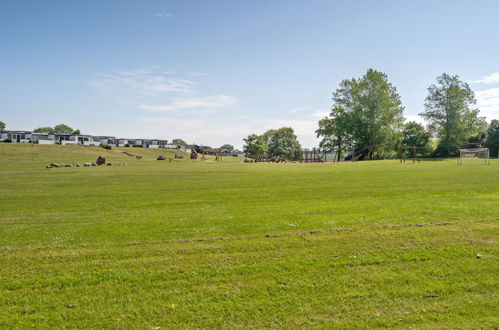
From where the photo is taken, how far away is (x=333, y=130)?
85.7 metres

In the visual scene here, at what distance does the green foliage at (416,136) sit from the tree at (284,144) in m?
44.9

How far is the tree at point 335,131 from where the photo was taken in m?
78.5

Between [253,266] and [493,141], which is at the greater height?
[493,141]

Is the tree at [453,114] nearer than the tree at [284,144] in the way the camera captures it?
Yes

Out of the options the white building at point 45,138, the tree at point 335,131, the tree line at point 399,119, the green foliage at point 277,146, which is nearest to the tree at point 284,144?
the green foliage at point 277,146

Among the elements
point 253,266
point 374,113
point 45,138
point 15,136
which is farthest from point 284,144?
point 253,266

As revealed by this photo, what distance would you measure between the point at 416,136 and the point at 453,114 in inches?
362

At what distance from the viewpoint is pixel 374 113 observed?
73.4 metres

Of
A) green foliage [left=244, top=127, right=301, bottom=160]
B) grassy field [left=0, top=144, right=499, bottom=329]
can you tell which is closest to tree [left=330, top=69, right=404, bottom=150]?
green foliage [left=244, top=127, right=301, bottom=160]

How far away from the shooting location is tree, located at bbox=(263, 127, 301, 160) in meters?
124

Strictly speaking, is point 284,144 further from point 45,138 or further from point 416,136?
point 45,138

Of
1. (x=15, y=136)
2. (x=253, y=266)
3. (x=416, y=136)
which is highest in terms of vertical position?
(x=416, y=136)

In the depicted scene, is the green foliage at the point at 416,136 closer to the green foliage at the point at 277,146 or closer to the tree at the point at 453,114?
the tree at the point at 453,114

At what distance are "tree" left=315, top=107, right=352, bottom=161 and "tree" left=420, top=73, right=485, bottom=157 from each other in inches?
801
